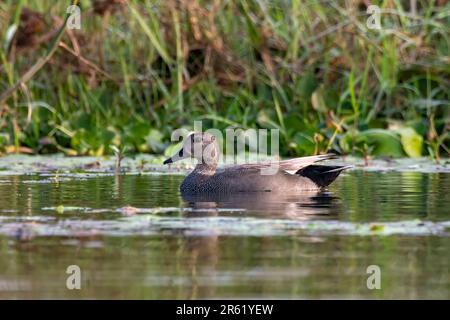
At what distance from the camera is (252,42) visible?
14.0 meters

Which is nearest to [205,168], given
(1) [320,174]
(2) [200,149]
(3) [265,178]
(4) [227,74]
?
(2) [200,149]

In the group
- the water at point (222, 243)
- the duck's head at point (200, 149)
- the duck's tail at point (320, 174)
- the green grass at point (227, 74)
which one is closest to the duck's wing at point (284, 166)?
the duck's tail at point (320, 174)

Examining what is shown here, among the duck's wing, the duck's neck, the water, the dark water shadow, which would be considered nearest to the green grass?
the duck's neck

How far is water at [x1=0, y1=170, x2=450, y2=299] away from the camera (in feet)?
17.0

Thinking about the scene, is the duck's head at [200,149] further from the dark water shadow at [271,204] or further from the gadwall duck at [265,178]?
the dark water shadow at [271,204]

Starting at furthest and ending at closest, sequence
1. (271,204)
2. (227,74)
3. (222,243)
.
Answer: (227,74), (271,204), (222,243)

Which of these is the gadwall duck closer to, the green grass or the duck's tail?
the duck's tail

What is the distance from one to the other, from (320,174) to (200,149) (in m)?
1.02

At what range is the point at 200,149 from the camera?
9727 millimetres

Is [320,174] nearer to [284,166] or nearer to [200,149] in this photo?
[284,166]

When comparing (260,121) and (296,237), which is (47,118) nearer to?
(260,121)

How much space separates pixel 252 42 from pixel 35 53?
102 inches
